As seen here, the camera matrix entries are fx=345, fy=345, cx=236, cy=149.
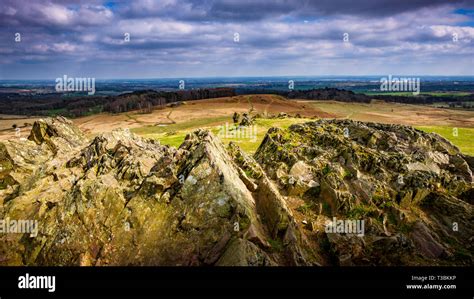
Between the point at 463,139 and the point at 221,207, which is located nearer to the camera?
the point at 221,207

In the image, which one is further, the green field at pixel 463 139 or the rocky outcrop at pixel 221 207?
the green field at pixel 463 139

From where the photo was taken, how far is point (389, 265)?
18938 millimetres

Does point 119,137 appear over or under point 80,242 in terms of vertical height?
over

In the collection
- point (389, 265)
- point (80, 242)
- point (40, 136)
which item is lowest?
point (389, 265)

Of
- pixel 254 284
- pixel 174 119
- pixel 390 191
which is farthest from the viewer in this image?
pixel 174 119

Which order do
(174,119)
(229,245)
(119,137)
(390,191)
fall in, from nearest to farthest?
(229,245)
(390,191)
(119,137)
(174,119)

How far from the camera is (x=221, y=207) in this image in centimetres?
1939

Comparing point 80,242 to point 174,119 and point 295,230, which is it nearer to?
point 295,230

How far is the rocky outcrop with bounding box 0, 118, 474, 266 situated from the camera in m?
18.4

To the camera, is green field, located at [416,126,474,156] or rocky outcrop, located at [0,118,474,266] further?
green field, located at [416,126,474,156]

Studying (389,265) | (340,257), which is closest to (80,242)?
(340,257)

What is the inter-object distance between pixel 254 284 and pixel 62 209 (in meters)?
12.4

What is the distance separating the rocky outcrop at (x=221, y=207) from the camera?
18.4m

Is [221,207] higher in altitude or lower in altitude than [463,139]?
lower
